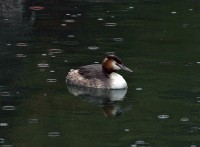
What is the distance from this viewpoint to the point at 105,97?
1922cm

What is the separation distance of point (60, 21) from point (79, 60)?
16.1ft

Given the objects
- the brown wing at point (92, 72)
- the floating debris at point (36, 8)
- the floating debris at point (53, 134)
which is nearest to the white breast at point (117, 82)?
the brown wing at point (92, 72)

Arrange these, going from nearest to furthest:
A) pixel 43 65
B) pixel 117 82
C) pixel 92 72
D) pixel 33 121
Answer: pixel 33 121 → pixel 117 82 → pixel 92 72 → pixel 43 65

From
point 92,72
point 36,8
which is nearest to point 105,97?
point 92,72

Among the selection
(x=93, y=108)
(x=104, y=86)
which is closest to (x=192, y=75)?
(x=104, y=86)

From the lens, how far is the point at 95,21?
87.5 feet

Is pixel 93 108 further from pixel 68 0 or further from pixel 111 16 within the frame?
pixel 68 0

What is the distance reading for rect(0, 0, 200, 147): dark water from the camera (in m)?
16.3

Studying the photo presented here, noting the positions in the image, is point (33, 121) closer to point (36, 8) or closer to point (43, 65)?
point (43, 65)

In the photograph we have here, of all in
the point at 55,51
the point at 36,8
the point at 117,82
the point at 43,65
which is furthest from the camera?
the point at 36,8

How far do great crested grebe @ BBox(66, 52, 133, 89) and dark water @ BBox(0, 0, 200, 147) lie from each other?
25 centimetres

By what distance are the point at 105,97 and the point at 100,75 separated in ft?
3.42

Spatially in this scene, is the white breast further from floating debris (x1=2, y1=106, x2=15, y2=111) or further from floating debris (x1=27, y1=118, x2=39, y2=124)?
floating debris (x1=27, y1=118, x2=39, y2=124)

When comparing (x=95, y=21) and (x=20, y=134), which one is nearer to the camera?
(x=20, y=134)
